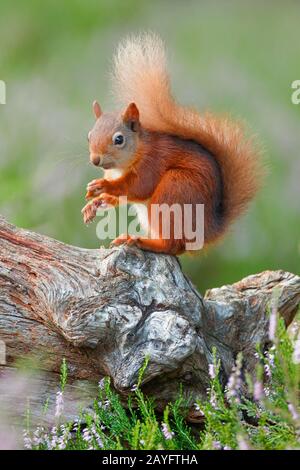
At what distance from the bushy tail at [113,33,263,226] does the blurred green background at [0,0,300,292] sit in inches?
46.6

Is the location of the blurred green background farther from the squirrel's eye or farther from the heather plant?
the heather plant

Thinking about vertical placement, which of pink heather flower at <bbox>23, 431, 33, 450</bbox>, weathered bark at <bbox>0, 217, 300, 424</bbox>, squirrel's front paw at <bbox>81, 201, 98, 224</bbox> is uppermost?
squirrel's front paw at <bbox>81, 201, 98, 224</bbox>

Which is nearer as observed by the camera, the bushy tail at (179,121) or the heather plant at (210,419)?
the heather plant at (210,419)

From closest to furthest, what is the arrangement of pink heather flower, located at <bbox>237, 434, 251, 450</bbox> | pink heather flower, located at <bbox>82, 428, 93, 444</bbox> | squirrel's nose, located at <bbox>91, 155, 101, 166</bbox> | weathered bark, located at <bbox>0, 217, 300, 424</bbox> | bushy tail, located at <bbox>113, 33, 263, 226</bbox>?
pink heather flower, located at <bbox>237, 434, 251, 450</bbox> → pink heather flower, located at <bbox>82, 428, 93, 444</bbox> → weathered bark, located at <bbox>0, 217, 300, 424</bbox> → squirrel's nose, located at <bbox>91, 155, 101, 166</bbox> → bushy tail, located at <bbox>113, 33, 263, 226</bbox>

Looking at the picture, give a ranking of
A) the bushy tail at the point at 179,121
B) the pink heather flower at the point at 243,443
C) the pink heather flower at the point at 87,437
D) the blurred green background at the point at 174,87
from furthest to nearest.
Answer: the blurred green background at the point at 174,87, the bushy tail at the point at 179,121, the pink heather flower at the point at 87,437, the pink heather flower at the point at 243,443

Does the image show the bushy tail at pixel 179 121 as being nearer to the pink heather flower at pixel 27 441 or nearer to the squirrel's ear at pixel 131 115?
the squirrel's ear at pixel 131 115

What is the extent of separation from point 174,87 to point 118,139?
6.09 ft

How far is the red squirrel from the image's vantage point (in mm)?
1949

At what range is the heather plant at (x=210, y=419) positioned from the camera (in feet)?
4.57

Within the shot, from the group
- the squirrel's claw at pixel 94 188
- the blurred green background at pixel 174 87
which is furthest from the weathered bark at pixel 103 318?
the blurred green background at pixel 174 87

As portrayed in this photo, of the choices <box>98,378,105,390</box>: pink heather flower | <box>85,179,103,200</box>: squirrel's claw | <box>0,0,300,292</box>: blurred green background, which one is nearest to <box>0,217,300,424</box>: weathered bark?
<box>98,378,105,390</box>: pink heather flower

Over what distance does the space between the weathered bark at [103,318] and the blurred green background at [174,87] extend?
1509mm

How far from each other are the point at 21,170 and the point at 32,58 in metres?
0.69

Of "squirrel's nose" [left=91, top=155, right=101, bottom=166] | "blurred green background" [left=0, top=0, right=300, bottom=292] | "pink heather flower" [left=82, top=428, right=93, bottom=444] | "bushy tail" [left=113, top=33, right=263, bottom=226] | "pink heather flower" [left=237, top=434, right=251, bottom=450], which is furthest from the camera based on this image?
"blurred green background" [left=0, top=0, right=300, bottom=292]
